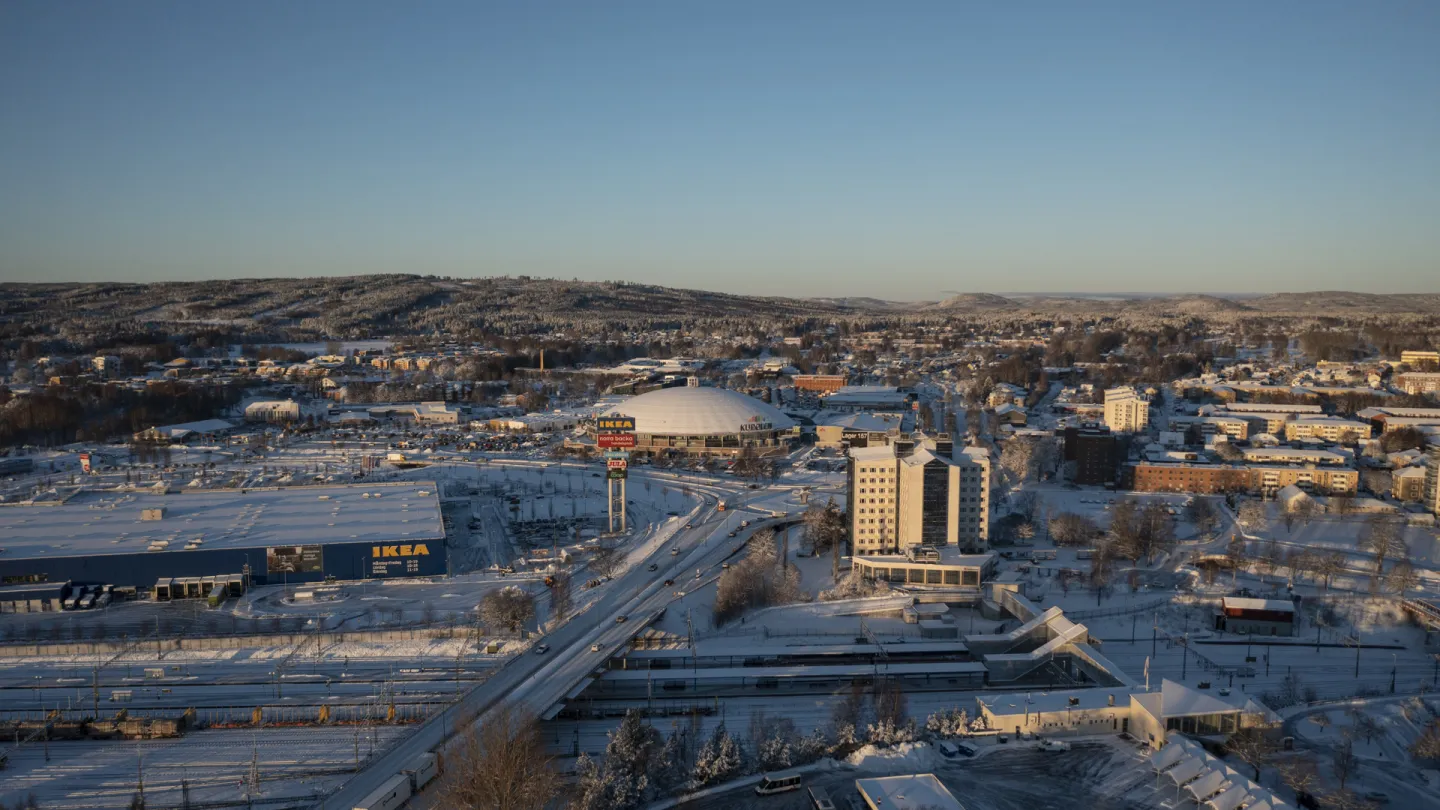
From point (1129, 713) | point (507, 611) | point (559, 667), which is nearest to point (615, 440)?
point (507, 611)

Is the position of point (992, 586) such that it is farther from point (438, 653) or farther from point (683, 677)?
point (438, 653)

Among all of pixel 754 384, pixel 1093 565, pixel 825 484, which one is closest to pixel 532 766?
pixel 1093 565

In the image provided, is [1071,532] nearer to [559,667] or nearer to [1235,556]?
[1235,556]

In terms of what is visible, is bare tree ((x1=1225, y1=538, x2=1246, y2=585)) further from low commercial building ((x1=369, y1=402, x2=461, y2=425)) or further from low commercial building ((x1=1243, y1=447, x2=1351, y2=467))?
low commercial building ((x1=369, y1=402, x2=461, y2=425))

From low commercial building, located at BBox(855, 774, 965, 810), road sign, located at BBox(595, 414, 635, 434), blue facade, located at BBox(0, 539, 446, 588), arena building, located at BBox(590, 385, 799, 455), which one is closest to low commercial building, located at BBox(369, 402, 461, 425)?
arena building, located at BBox(590, 385, 799, 455)

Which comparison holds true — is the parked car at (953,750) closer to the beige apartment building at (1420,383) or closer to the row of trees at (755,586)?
the row of trees at (755,586)

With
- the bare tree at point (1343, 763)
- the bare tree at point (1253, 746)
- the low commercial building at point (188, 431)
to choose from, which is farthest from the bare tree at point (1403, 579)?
the low commercial building at point (188, 431)
